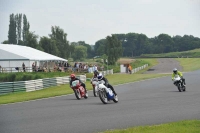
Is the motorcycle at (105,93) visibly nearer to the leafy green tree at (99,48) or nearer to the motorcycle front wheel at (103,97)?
the motorcycle front wheel at (103,97)

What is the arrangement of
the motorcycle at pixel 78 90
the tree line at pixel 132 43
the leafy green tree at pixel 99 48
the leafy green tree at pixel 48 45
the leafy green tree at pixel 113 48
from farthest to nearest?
the leafy green tree at pixel 48 45, the motorcycle at pixel 78 90, the leafy green tree at pixel 99 48, the leafy green tree at pixel 113 48, the tree line at pixel 132 43

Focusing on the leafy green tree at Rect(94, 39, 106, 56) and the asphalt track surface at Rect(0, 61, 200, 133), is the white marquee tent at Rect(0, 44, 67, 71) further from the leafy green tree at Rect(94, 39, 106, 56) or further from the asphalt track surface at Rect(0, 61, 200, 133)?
the leafy green tree at Rect(94, 39, 106, 56)

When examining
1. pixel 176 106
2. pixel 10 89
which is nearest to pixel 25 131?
pixel 176 106

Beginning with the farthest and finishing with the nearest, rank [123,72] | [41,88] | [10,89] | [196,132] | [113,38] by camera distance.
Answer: [123,72] < [41,88] < [10,89] < [113,38] < [196,132]

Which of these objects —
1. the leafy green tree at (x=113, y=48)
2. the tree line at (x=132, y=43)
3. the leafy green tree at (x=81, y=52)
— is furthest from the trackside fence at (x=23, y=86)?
the leafy green tree at (x=113, y=48)

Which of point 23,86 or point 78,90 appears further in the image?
point 23,86

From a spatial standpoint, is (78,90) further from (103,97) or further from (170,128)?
(170,128)

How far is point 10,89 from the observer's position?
32.2 metres

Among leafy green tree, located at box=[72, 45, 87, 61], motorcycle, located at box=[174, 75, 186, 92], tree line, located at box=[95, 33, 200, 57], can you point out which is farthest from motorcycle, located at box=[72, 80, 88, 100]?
tree line, located at box=[95, 33, 200, 57]

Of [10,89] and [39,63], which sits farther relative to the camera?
[39,63]

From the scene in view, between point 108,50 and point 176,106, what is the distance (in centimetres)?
332

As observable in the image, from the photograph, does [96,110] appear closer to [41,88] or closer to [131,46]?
[131,46]

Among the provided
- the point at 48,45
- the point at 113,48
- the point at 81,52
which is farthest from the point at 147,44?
the point at 48,45

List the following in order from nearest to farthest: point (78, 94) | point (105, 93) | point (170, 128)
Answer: point (170, 128), point (105, 93), point (78, 94)
